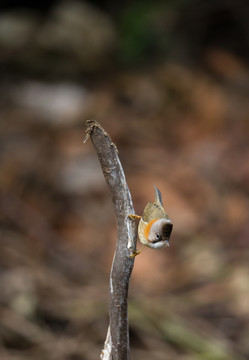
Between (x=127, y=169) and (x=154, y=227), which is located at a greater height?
(x=127, y=169)

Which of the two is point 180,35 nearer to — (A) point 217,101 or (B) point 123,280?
(A) point 217,101

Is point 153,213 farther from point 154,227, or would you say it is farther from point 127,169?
point 127,169

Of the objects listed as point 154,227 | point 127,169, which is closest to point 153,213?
point 154,227

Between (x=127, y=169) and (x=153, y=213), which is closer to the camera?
(x=153, y=213)

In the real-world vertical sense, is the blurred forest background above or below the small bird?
above

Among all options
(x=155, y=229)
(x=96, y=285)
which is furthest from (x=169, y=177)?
(x=155, y=229)

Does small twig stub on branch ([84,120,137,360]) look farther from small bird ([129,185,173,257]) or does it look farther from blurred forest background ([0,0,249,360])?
blurred forest background ([0,0,249,360])

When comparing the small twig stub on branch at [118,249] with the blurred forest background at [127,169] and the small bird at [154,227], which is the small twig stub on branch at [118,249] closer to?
the small bird at [154,227]

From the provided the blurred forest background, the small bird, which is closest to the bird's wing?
the small bird
